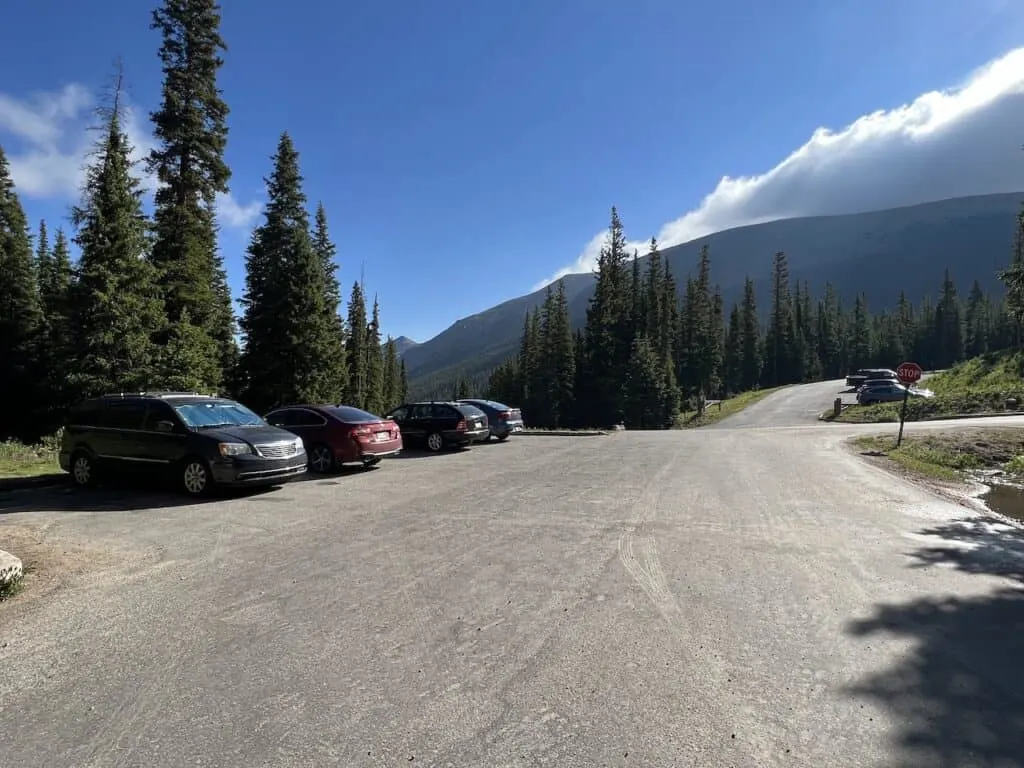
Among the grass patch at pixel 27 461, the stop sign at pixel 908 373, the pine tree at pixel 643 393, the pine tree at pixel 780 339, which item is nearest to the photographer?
the grass patch at pixel 27 461

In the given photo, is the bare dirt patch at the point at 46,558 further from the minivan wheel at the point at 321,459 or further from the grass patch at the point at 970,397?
the grass patch at the point at 970,397

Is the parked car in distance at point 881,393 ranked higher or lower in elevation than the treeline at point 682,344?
lower

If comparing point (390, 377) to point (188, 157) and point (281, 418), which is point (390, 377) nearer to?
point (188, 157)

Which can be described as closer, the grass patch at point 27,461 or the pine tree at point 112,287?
the grass patch at point 27,461

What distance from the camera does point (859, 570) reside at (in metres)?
5.95

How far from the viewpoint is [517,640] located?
167 inches

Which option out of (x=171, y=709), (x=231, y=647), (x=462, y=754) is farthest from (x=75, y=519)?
(x=462, y=754)

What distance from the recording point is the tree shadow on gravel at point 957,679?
9.74 feet

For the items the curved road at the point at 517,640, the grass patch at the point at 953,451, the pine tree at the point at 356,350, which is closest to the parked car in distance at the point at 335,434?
the curved road at the point at 517,640

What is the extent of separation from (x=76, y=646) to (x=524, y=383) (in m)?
77.9

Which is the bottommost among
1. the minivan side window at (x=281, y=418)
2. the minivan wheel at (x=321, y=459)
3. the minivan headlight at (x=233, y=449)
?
the minivan wheel at (x=321, y=459)

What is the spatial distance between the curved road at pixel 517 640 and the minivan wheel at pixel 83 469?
235cm

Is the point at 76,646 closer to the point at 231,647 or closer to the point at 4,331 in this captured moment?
the point at 231,647

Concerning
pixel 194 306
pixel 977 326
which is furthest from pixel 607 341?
pixel 977 326
